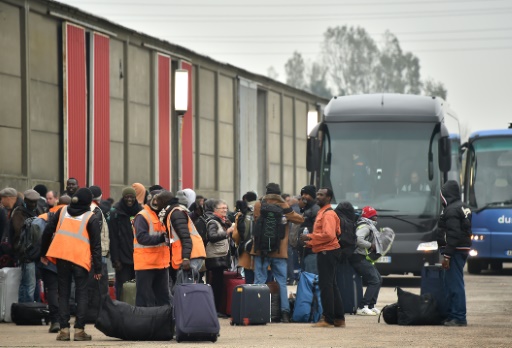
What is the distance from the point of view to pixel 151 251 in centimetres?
1512

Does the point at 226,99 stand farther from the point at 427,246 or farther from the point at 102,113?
the point at 427,246

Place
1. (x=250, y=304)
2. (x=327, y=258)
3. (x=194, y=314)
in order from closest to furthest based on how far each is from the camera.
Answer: (x=194, y=314)
(x=327, y=258)
(x=250, y=304)

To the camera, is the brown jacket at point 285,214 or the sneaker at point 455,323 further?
the brown jacket at point 285,214

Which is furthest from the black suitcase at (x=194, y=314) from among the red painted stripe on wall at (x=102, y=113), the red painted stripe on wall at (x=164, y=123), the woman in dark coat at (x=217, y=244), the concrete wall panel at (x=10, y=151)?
the red painted stripe on wall at (x=164, y=123)

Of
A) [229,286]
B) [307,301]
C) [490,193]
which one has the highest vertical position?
[490,193]

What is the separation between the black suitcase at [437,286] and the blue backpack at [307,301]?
4.74 feet

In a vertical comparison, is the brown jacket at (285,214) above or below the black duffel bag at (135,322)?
above

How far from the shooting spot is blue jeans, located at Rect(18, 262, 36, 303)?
17.6 m

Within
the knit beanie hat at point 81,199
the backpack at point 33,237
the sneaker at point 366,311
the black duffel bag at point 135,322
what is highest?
the knit beanie hat at point 81,199

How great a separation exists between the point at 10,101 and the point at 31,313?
341 inches

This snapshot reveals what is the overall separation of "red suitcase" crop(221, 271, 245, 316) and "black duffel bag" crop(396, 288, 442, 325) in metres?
2.26

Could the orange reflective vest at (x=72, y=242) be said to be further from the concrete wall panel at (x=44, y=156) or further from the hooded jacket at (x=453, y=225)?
the concrete wall panel at (x=44, y=156)

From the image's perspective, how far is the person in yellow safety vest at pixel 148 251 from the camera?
15047 mm

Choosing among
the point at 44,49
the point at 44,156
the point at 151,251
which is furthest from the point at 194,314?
the point at 44,49
